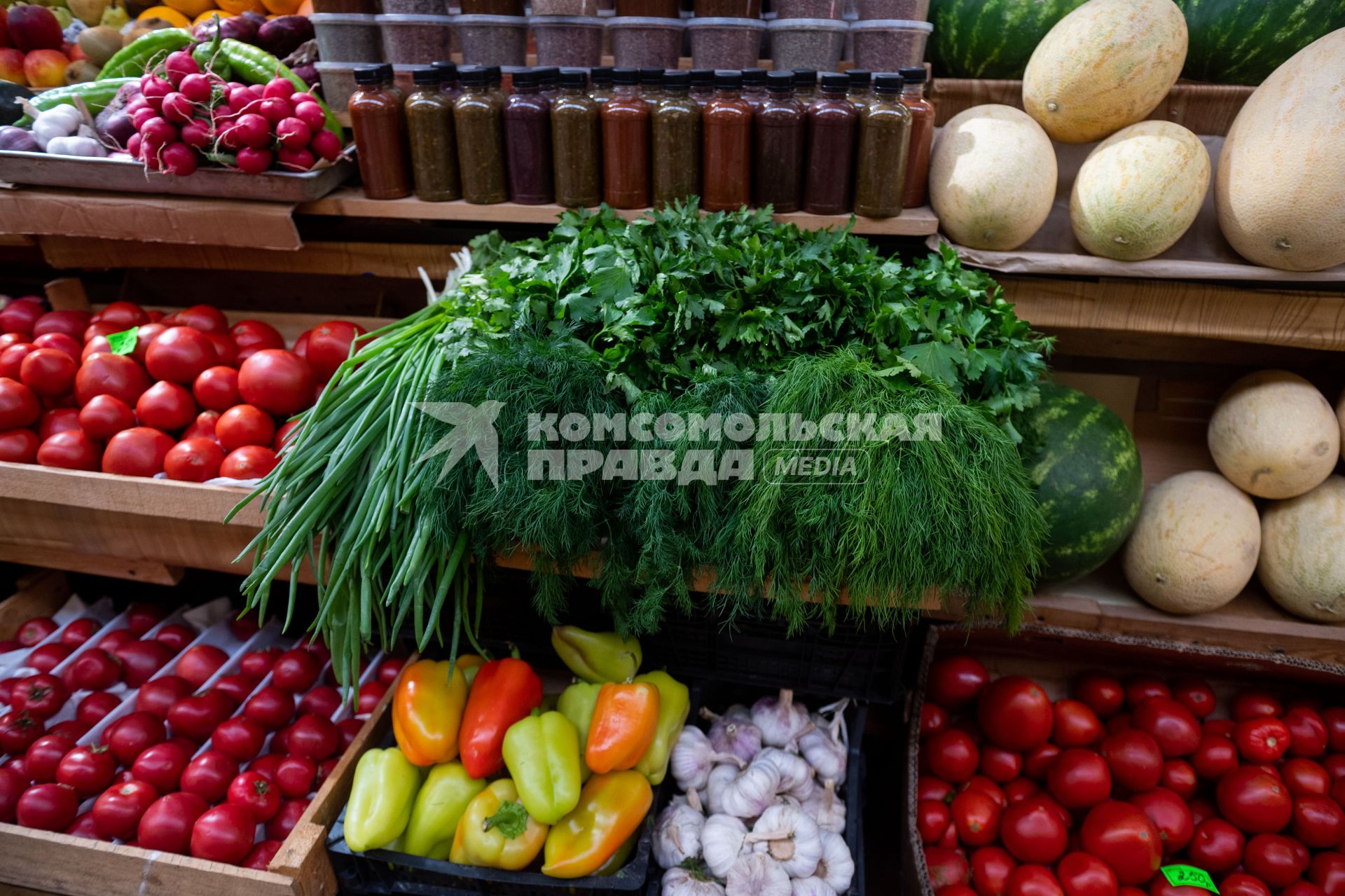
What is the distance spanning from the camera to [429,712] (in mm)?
1458

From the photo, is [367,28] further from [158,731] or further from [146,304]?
[158,731]

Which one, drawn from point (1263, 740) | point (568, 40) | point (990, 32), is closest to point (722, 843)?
point (1263, 740)

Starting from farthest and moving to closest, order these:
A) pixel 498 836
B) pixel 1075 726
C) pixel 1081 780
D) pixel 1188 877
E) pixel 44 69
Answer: pixel 44 69
pixel 1075 726
pixel 1081 780
pixel 1188 877
pixel 498 836

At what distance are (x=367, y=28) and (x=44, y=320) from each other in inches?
47.1

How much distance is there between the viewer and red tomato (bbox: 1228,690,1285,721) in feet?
5.85

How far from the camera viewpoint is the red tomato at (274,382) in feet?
5.65

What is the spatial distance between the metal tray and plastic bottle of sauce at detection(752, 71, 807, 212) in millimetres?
1036

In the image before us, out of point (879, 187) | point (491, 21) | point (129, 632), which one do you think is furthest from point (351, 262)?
point (879, 187)

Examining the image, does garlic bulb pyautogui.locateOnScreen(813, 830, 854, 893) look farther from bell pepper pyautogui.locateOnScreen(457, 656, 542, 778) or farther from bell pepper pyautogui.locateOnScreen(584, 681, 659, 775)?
bell pepper pyautogui.locateOnScreen(457, 656, 542, 778)

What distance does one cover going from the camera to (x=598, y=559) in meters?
1.27

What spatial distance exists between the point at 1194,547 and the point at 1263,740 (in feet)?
1.56

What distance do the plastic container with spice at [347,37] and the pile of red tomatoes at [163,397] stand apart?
0.68 metres

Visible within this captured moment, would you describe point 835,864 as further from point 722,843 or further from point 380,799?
point 380,799

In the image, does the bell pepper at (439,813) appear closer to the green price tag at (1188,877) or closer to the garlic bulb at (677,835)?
the garlic bulb at (677,835)
